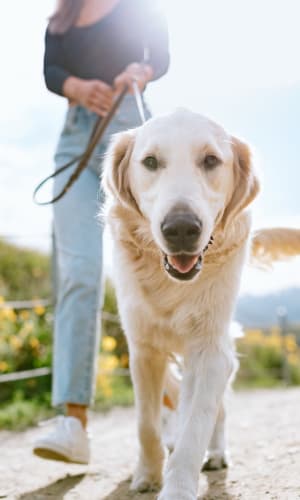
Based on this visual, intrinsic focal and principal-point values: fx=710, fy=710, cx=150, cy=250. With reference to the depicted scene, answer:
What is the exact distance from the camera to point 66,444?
3.01 metres

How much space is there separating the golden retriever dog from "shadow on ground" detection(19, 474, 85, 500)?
33 centimetres

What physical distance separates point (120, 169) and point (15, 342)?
4413 millimetres

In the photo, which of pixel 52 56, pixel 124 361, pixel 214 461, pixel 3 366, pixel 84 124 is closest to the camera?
pixel 214 461

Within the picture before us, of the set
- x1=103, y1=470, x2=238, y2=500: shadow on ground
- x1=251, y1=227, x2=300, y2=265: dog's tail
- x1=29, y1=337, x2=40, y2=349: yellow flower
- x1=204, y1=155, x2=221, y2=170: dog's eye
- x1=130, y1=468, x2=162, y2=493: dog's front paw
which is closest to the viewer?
x1=204, y1=155, x2=221, y2=170: dog's eye

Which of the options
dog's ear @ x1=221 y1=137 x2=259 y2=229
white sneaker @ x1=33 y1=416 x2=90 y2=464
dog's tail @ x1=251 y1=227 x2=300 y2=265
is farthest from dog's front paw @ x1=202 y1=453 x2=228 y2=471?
dog's ear @ x1=221 y1=137 x2=259 y2=229

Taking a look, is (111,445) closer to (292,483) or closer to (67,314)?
(67,314)

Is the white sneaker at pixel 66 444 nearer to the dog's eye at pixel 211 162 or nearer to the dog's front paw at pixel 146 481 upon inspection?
the dog's front paw at pixel 146 481

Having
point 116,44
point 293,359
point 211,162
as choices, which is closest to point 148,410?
point 211,162

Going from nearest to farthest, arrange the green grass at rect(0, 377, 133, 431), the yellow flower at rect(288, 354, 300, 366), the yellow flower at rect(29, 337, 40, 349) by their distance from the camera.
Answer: the green grass at rect(0, 377, 133, 431) → the yellow flower at rect(29, 337, 40, 349) → the yellow flower at rect(288, 354, 300, 366)

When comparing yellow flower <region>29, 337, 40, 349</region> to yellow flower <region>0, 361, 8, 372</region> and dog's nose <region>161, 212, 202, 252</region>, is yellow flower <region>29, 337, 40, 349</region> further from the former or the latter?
dog's nose <region>161, 212, 202, 252</region>

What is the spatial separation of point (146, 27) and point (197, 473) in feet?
7.26

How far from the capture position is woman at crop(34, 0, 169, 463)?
3289mm

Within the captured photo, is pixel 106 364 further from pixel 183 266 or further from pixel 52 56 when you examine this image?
pixel 183 266

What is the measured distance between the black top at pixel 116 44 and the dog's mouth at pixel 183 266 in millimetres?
1501
